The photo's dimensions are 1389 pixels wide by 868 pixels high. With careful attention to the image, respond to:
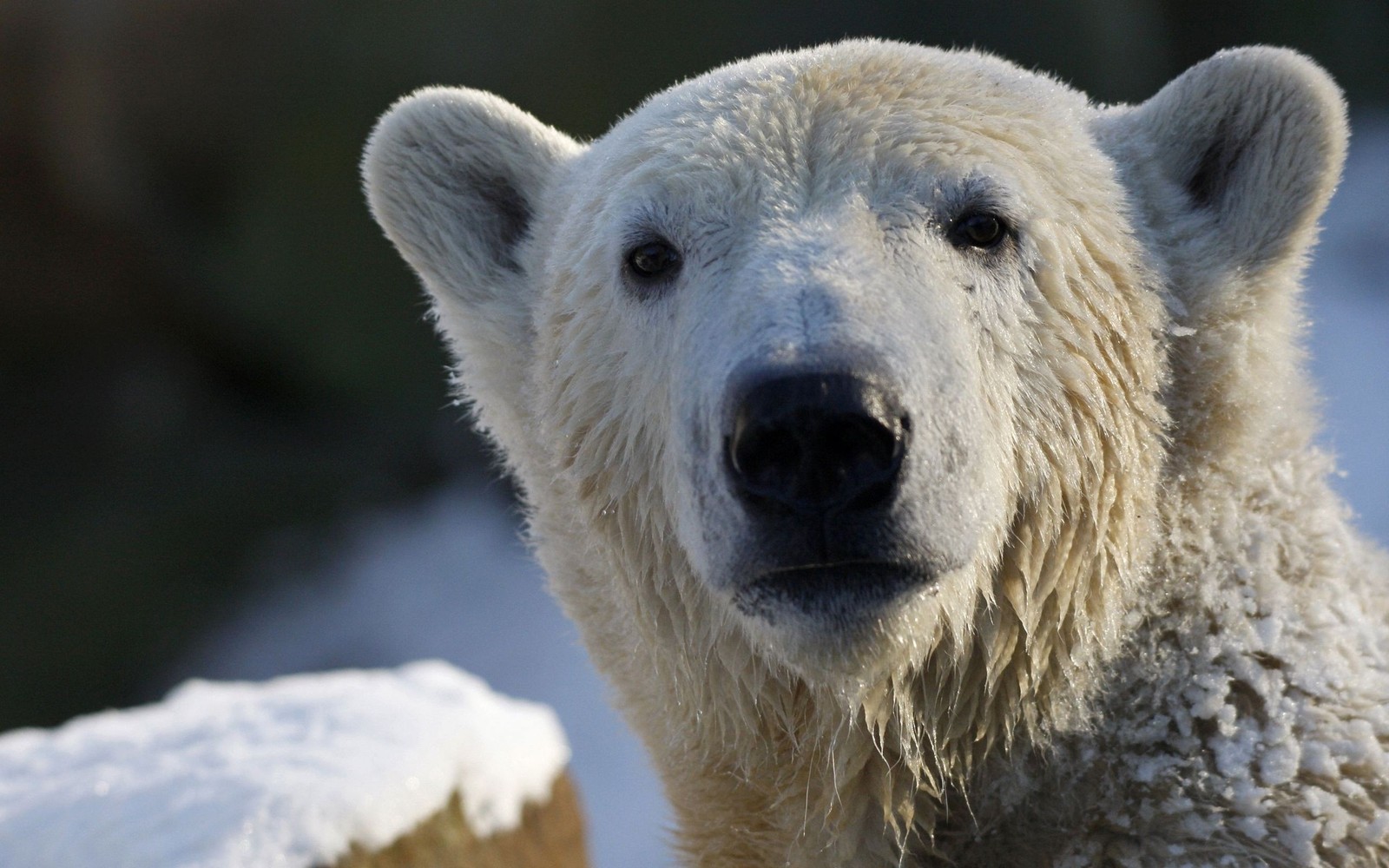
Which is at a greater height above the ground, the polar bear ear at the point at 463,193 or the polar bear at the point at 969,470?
the polar bear ear at the point at 463,193

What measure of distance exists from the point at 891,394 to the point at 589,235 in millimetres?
834

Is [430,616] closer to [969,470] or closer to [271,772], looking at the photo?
[271,772]

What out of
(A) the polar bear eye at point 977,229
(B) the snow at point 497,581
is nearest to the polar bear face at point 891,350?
(A) the polar bear eye at point 977,229

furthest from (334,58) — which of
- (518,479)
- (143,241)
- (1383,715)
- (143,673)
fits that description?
(1383,715)

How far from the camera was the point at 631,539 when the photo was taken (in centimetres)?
214

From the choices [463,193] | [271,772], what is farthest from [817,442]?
[271,772]

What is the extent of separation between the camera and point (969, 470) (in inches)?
69.3

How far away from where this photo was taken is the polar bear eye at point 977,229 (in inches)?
77.1

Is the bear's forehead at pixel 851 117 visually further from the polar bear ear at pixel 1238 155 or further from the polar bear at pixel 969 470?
the polar bear ear at pixel 1238 155

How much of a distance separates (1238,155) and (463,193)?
1.50 m

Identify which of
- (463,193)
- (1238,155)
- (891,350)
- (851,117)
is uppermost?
(463,193)

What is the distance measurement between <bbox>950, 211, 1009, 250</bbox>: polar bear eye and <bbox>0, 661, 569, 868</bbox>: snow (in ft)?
6.54

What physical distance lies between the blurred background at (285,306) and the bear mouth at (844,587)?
7.27 m

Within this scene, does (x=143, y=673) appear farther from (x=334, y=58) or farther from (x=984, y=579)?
(x=984, y=579)
